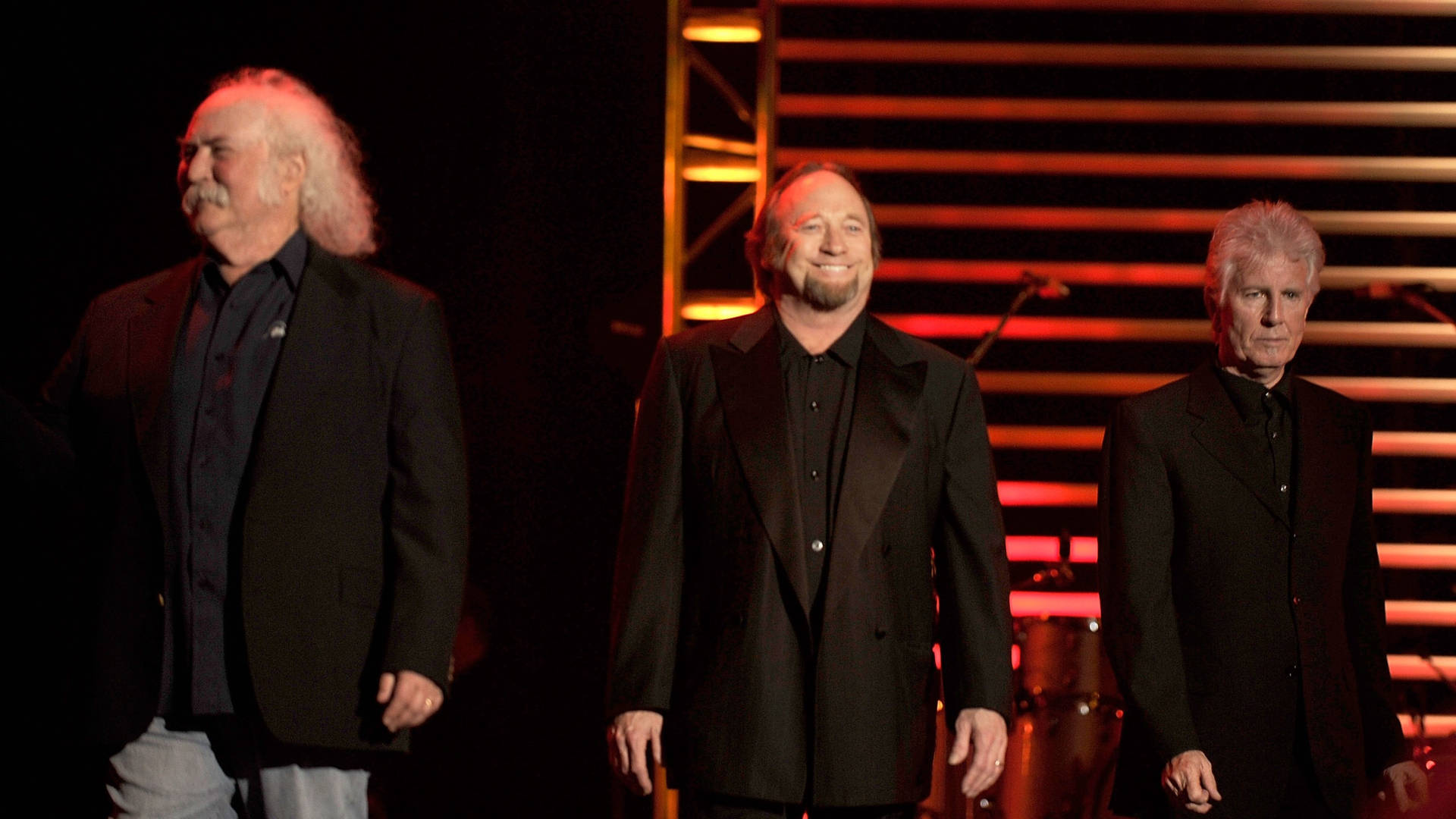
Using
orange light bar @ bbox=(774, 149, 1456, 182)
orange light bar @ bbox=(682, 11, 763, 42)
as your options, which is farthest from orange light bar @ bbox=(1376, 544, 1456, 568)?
orange light bar @ bbox=(682, 11, 763, 42)

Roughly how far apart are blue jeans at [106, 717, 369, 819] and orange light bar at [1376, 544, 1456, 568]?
4088 mm

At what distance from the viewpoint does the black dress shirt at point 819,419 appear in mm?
2619

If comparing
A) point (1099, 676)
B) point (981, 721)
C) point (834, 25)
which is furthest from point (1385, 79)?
point (981, 721)

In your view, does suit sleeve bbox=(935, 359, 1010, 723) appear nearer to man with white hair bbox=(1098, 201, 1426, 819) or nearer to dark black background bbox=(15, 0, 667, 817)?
man with white hair bbox=(1098, 201, 1426, 819)

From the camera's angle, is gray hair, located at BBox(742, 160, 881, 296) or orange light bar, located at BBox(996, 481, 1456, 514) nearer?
gray hair, located at BBox(742, 160, 881, 296)

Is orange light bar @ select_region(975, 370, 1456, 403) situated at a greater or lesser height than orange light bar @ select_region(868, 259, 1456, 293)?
lesser

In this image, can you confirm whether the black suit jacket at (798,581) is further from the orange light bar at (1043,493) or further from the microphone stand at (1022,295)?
the orange light bar at (1043,493)

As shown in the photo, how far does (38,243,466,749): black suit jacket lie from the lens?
2.41 metres

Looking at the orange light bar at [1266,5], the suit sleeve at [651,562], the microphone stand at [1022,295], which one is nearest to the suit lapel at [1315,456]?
the suit sleeve at [651,562]

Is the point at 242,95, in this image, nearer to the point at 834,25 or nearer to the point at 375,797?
the point at 375,797

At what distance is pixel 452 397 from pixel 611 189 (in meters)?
2.79

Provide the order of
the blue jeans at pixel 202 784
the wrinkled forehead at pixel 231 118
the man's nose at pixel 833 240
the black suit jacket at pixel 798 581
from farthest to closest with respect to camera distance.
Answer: the man's nose at pixel 833 240, the wrinkled forehead at pixel 231 118, the black suit jacket at pixel 798 581, the blue jeans at pixel 202 784

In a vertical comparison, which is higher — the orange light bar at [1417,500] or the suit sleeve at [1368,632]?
the orange light bar at [1417,500]

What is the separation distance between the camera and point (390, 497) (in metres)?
2.55
